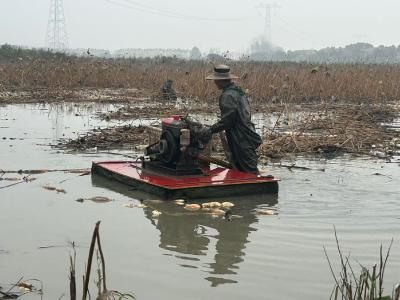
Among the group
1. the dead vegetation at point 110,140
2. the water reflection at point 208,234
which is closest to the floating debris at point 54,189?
the water reflection at point 208,234

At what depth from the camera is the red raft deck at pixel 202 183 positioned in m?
7.85

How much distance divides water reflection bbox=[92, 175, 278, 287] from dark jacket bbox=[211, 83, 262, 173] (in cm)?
73

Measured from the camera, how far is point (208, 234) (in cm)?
661

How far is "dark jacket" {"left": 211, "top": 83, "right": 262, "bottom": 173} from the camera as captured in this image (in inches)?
333

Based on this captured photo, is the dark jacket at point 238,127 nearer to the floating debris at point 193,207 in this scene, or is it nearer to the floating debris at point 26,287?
the floating debris at point 193,207

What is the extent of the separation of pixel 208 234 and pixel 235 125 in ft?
7.78

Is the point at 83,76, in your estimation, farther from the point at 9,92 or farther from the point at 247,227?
the point at 247,227

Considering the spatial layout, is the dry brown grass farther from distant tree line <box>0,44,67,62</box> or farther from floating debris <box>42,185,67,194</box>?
floating debris <box>42,185,67,194</box>

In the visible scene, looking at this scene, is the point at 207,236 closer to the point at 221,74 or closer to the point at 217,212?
the point at 217,212

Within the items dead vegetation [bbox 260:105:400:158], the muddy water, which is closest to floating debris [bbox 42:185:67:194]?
the muddy water

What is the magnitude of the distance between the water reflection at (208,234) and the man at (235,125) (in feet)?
2.45

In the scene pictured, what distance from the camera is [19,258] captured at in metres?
5.61

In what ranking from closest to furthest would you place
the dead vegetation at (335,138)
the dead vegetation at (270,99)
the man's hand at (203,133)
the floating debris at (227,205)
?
the floating debris at (227,205)
the man's hand at (203,133)
the dead vegetation at (335,138)
the dead vegetation at (270,99)

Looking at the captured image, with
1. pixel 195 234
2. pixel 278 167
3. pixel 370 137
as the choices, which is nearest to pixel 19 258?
pixel 195 234
